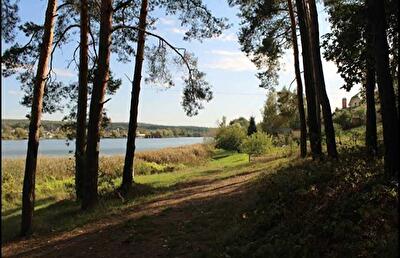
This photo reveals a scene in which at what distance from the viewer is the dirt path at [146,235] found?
931 cm

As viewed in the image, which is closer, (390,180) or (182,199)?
(390,180)

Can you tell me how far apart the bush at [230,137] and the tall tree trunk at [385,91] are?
151ft

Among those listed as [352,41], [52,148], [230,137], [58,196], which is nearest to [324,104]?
[352,41]

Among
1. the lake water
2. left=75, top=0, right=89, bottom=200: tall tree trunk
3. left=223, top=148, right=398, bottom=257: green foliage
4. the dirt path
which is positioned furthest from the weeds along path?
left=75, top=0, right=89, bottom=200: tall tree trunk

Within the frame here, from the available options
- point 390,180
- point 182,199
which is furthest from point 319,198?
point 182,199

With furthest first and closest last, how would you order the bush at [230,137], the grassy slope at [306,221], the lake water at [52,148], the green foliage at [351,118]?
1. the bush at [230,137]
2. the green foliage at [351,118]
3. the lake water at [52,148]
4. the grassy slope at [306,221]

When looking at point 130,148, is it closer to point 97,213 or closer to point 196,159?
point 97,213

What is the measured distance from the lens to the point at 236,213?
35.7 feet

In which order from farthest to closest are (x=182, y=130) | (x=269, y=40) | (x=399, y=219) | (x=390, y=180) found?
(x=182, y=130) → (x=269, y=40) → (x=390, y=180) → (x=399, y=219)

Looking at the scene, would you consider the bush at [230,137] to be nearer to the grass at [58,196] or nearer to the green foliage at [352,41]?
the grass at [58,196]

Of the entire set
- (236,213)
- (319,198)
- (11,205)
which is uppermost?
(319,198)

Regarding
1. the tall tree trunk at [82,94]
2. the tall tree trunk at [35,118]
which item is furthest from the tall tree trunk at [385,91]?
the tall tree trunk at [82,94]

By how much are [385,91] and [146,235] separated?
6018 millimetres

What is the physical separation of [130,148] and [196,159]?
2782 centimetres
